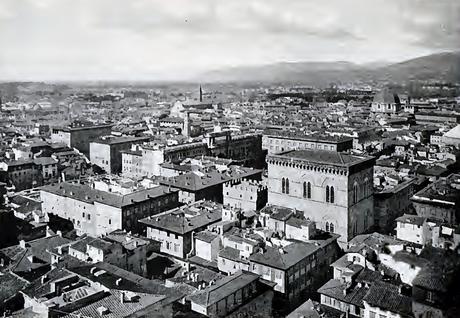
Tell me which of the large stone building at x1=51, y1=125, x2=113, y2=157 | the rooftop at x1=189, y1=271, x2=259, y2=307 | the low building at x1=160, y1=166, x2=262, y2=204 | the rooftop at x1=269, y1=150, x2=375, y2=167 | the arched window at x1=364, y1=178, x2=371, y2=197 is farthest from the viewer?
the large stone building at x1=51, y1=125, x2=113, y2=157

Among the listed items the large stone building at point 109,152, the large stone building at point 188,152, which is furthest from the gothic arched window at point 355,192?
the large stone building at point 109,152

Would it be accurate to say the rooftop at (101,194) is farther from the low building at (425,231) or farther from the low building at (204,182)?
the low building at (425,231)

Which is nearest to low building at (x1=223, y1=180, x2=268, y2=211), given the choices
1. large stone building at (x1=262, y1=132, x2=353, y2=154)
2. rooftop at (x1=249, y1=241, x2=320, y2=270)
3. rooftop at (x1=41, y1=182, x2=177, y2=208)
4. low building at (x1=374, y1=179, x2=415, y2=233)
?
rooftop at (x1=41, y1=182, x2=177, y2=208)

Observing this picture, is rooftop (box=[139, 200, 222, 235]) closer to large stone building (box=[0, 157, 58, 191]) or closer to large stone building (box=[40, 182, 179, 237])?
large stone building (box=[40, 182, 179, 237])

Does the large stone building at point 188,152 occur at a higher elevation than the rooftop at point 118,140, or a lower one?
lower

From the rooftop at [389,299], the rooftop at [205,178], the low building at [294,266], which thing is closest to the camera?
the rooftop at [389,299]

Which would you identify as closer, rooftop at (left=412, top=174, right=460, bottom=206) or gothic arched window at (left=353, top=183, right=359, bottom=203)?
gothic arched window at (left=353, top=183, right=359, bottom=203)
